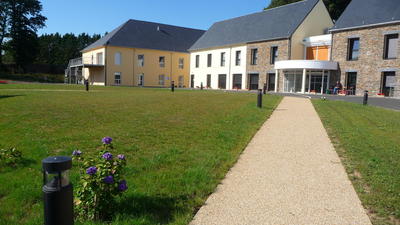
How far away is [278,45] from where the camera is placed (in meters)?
36.8

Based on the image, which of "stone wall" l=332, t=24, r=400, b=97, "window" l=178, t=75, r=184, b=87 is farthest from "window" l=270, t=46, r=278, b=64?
"window" l=178, t=75, r=184, b=87

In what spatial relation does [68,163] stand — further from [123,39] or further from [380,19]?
[123,39]

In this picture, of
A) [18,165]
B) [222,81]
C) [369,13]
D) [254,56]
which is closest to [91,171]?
[18,165]

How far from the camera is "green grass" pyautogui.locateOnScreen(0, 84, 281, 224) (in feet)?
11.7

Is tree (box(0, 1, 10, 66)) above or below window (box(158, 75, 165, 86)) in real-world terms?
above

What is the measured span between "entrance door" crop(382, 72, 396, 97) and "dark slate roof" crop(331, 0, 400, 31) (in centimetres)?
459

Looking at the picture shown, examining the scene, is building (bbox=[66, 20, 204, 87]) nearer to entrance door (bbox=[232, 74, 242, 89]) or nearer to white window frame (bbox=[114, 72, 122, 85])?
white window frame (bbox=[114, 72, 122, 85])

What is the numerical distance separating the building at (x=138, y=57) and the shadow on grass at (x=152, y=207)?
45.8 m

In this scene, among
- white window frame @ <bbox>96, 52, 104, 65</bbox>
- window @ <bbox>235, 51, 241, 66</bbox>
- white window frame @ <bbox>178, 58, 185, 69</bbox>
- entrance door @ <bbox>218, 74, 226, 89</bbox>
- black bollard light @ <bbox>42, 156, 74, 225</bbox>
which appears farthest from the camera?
white window frame @ <bbox>178, 58, 185, 69</bbox>

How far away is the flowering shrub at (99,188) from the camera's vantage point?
308 cm

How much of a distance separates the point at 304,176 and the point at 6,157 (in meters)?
4.45

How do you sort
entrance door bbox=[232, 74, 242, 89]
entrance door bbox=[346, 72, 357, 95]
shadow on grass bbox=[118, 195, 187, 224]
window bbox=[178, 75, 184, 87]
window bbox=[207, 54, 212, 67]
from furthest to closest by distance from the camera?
1. window bbox=[178, 75, 184, 87]
2. window bbox=[207, 54, 212, 67]
3. entrance door bbox=[232, 74, 242, 89]
4. entrance door bbox=[346, 72, 357, 95]
5. shadow on grass bbox=[118, 195, 187, 224]

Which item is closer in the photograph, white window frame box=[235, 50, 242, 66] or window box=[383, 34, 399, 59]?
window box=[383, 34, 399, 59]

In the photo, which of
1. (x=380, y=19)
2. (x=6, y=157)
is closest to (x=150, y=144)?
(x=6, y=157)
